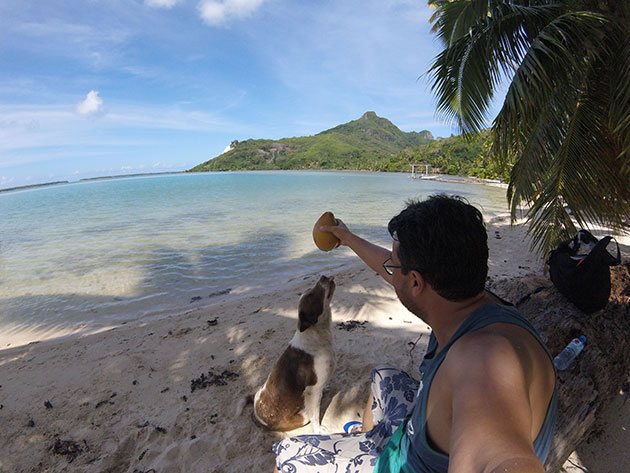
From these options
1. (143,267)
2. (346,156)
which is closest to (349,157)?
(346,156)

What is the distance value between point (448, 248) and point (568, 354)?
6.41 ft

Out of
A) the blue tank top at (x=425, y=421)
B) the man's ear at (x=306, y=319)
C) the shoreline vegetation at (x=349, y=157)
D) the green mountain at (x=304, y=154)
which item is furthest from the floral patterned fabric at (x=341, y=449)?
the green mountain at (x=304, y=154)

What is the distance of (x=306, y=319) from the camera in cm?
312

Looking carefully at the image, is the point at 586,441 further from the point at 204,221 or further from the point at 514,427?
the point at 204,221

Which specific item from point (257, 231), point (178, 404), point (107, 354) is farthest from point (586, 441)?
point (257, 231)

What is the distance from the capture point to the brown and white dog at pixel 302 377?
10.1 feet

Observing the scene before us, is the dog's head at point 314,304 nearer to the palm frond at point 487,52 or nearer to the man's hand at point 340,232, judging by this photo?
the man's hand at point 340,232

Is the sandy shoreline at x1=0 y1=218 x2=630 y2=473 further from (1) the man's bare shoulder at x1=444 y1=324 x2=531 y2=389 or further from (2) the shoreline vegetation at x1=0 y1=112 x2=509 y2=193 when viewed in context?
(2) the shoreline vegetation at x1=0 y1=112 x2=509 y2=193

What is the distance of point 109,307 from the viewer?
27.5 feet

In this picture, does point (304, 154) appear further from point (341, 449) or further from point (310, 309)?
point (341, 449)

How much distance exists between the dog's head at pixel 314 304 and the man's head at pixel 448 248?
1881 mm

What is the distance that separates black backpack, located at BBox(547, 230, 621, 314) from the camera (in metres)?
2.65

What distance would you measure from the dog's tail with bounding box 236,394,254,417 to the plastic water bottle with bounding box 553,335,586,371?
2.73m

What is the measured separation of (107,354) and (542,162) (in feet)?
23.9
